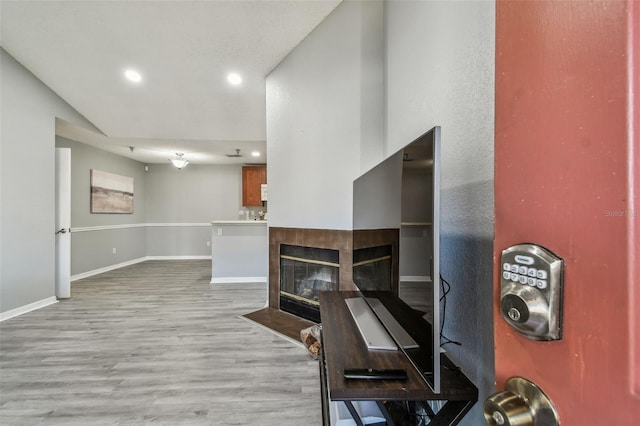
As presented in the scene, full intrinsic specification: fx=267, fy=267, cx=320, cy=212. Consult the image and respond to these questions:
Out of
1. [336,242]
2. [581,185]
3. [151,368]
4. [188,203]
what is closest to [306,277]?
[336,242]

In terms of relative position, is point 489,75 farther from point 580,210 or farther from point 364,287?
point 364,287

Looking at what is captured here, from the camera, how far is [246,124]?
404 centimetres

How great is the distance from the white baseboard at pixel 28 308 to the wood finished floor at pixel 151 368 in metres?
0.10

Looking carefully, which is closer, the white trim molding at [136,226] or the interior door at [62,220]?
the interior door at [62,220]

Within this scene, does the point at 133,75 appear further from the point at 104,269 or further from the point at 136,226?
the point at 136,226

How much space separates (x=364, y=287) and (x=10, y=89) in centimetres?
422

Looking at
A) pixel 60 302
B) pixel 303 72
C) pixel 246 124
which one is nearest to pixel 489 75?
pixel 303 72

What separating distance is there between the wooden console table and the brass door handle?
45 cm

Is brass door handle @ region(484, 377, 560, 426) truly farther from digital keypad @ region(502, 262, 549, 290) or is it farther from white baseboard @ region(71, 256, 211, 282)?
white baseboard @ region(71, 256, 211, 282)

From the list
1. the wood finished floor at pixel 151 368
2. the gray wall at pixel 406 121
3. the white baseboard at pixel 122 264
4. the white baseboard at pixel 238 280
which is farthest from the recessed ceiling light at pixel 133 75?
the white baseboard at pixel 122 264

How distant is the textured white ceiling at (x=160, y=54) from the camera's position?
237 cm

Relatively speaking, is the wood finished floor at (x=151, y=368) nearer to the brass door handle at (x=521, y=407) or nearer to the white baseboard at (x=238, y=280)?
Answer: the white baseboard at (x=238, y=280)

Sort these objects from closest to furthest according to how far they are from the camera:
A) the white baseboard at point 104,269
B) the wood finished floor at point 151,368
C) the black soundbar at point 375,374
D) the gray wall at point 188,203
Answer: the black soundbar at point 375,374 → the wood finished floor at point 151,368 → the white baseboard at point 104,269 → the gray wall at point 188,203

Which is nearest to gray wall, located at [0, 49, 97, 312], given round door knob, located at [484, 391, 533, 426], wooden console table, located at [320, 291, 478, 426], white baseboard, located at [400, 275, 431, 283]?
wooden console table, located at [320, 291, 478, 426]
